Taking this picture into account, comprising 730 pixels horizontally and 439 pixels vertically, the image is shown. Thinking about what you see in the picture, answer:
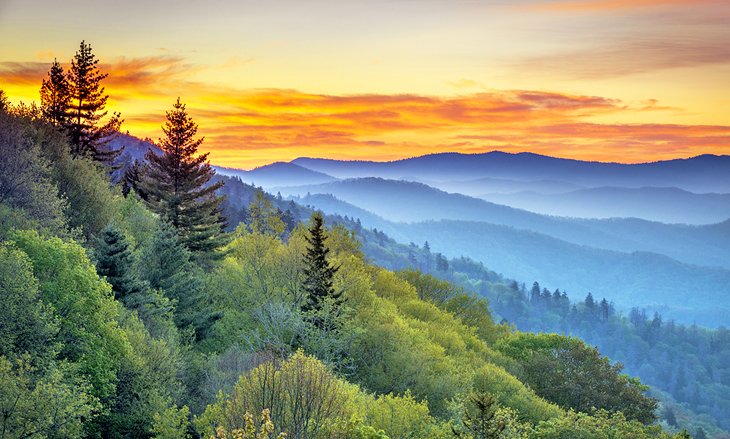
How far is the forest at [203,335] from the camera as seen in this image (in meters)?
24.7

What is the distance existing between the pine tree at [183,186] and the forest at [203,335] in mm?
176

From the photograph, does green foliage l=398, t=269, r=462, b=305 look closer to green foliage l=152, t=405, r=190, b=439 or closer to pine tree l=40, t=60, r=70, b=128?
pine tree l=40, t=60, r=70, b=128

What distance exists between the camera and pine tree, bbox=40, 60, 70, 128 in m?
59.8

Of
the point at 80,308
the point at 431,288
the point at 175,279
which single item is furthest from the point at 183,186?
the point at 431,288

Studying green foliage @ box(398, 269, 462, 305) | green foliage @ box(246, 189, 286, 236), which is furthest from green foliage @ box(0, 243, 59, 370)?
green foliage @ box(398, 269, 462, 305)

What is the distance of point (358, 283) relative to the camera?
5466 cm

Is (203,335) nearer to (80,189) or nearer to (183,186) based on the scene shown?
(80,189)

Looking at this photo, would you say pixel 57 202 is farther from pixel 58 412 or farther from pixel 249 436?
pixel 249 436

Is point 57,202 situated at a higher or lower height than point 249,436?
higher

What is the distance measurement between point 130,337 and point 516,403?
82.8ft

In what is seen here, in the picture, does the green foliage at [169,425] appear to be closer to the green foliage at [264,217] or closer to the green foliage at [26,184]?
the green foliage at [26,184]

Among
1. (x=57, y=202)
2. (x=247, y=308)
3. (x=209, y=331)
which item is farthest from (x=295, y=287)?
(x=57, y=202)

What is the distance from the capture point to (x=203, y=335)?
4444cm

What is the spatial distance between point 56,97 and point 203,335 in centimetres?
3086
